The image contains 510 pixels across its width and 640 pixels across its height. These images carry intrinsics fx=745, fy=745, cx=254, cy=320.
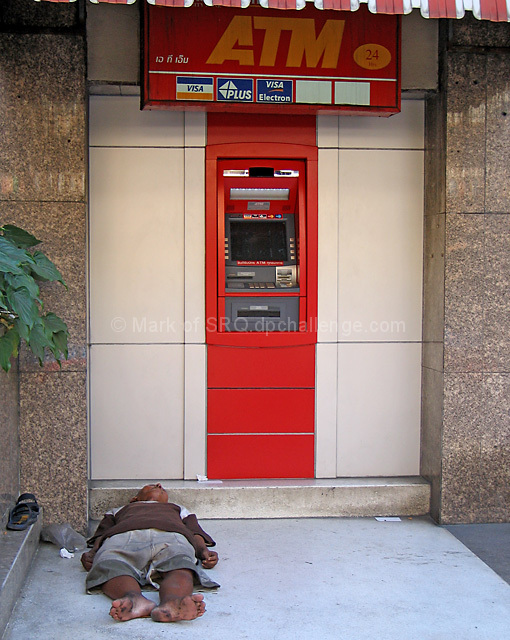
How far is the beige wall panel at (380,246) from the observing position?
16.2 feet

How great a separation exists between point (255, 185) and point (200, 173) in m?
0.36

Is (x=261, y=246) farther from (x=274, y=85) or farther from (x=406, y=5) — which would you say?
(x=406, y=5)

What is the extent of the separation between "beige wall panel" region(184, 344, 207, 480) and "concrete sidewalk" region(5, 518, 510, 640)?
0.46 meters

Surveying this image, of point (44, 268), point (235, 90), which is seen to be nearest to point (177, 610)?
point (44, 268)

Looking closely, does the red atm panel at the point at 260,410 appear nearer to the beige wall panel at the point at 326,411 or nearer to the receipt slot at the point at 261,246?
the beige wall panel at the point at 326,411

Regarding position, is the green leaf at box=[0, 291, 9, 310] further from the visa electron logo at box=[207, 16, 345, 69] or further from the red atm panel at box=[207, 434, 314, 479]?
the visa electron logo at box=[207, 16, 345, 69]

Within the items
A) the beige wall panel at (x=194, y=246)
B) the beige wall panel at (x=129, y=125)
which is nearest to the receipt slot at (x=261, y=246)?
the beige wall panel at (x=194, y=246)

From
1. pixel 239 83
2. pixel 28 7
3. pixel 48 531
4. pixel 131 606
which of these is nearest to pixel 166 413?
pixel 48 531

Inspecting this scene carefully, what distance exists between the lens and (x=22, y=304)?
3.45 meters

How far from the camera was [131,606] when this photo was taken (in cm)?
328

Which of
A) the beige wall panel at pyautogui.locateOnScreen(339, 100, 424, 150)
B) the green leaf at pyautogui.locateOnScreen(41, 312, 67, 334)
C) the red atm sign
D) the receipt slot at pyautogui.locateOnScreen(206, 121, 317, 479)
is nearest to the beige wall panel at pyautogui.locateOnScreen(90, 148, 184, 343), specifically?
the receipt slot at pyautogui.locateOnScreen(206, 121, 317, 479)

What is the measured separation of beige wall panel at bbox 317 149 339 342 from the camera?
489 cm

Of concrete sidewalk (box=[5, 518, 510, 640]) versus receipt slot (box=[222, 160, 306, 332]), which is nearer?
concrete sidewalk (box=[5, 518, 510, 640])

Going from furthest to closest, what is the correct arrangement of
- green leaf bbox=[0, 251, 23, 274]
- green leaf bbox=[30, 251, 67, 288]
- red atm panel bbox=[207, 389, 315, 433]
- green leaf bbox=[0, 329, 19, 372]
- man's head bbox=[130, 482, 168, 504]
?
red atm panel bbox=[207, 389, 315, 433], man's head bbox=[130, 482, 168, 504], green leaf bbox=[30, 251, 67, 288], green leaf bbox=[0, 329, 19, 372], green leaf bbox=[0, 251, 23, 274]
